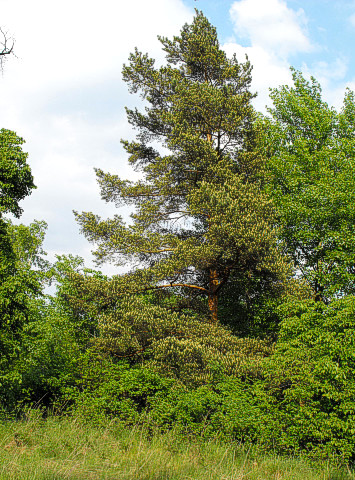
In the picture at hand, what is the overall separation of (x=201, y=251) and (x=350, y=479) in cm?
873

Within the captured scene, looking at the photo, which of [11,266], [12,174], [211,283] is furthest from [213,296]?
[12,174]

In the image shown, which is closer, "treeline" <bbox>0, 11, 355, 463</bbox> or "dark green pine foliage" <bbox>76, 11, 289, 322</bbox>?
"treeline" <bbox>0, 11, 355, 463</bbox>

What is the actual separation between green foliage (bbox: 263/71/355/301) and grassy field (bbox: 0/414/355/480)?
10.9 meters

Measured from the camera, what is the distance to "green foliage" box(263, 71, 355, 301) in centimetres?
1759

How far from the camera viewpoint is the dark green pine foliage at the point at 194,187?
49.8 feet

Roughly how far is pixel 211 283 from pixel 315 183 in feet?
21.4

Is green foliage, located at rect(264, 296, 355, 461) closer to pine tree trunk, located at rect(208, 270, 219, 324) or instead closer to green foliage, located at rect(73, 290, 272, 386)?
green foliage, located at rect(73, 290, 272, 386)

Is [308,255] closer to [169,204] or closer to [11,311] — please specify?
[169,204]

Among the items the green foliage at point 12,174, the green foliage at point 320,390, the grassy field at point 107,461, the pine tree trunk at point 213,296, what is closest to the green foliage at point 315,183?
the pine tree trunk at point 213,296

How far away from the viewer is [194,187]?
1805 cm

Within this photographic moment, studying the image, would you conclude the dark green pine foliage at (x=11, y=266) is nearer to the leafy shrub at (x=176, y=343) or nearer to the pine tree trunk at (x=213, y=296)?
the leafy shrub at (x=176, y=343)

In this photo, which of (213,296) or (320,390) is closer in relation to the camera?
(320,390)

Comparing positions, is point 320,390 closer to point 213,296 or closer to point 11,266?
point 213,296

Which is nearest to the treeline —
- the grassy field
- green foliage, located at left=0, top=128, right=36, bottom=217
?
green foliage, located at left=0, top=128, right=36, bottom=217
